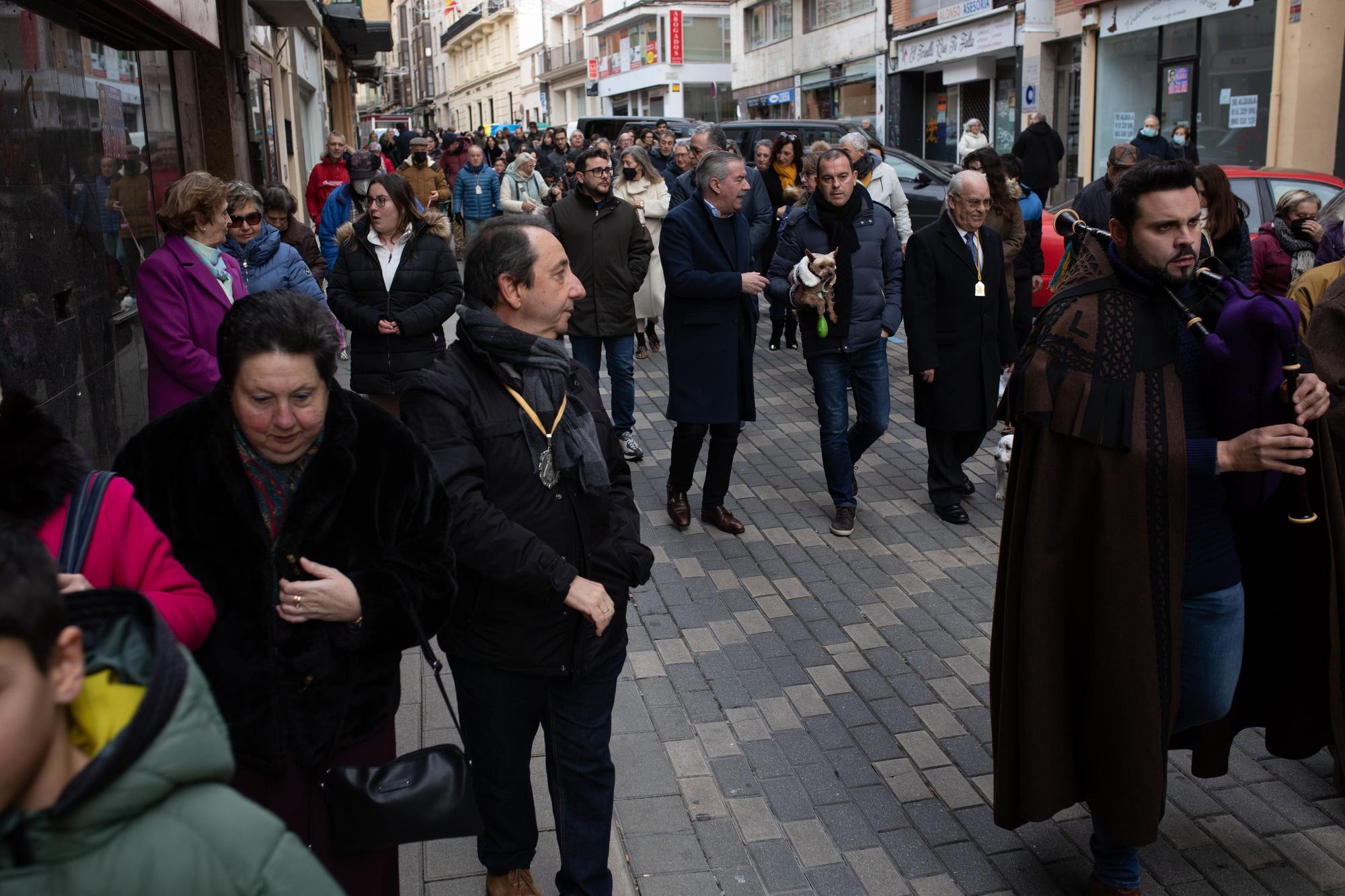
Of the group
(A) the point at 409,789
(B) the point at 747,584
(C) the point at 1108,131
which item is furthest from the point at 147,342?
(C) the point at 1108,131

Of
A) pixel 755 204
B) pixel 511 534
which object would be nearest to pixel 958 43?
pixel 755 204

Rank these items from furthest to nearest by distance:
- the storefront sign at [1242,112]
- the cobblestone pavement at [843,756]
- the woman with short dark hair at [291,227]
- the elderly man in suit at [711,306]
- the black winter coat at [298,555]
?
1. the storefront sign at [1242,112]
2. the woman with short dark hair at [291,227]
3. the elderly man in suit at [711,306]
4. the cobblestone pavement at [843,756]
5. the black winter coat at [298,555]

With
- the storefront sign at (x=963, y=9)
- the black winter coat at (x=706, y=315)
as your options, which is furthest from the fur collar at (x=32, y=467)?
the storefront sign at (x=963, y=9)

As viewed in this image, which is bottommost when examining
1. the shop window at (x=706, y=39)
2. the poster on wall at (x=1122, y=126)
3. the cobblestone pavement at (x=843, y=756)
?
the cobblestone pavement at (x=843, y=756)

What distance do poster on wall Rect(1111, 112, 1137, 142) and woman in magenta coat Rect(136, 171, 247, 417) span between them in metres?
20.4

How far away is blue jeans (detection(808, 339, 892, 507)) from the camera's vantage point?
6.84m

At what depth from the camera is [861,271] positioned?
6.85 m

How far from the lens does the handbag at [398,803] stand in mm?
2574

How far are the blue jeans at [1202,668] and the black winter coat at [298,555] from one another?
6.52ft

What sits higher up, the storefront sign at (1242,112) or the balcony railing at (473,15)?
the balcony railing at (473,15)

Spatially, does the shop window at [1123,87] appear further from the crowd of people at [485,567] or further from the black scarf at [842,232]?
the crowd of people at [485,567]

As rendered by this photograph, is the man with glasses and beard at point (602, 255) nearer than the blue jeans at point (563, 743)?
No

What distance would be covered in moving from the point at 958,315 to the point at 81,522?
5.31 meters

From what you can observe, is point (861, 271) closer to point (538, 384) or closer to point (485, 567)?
point (538, 384)
